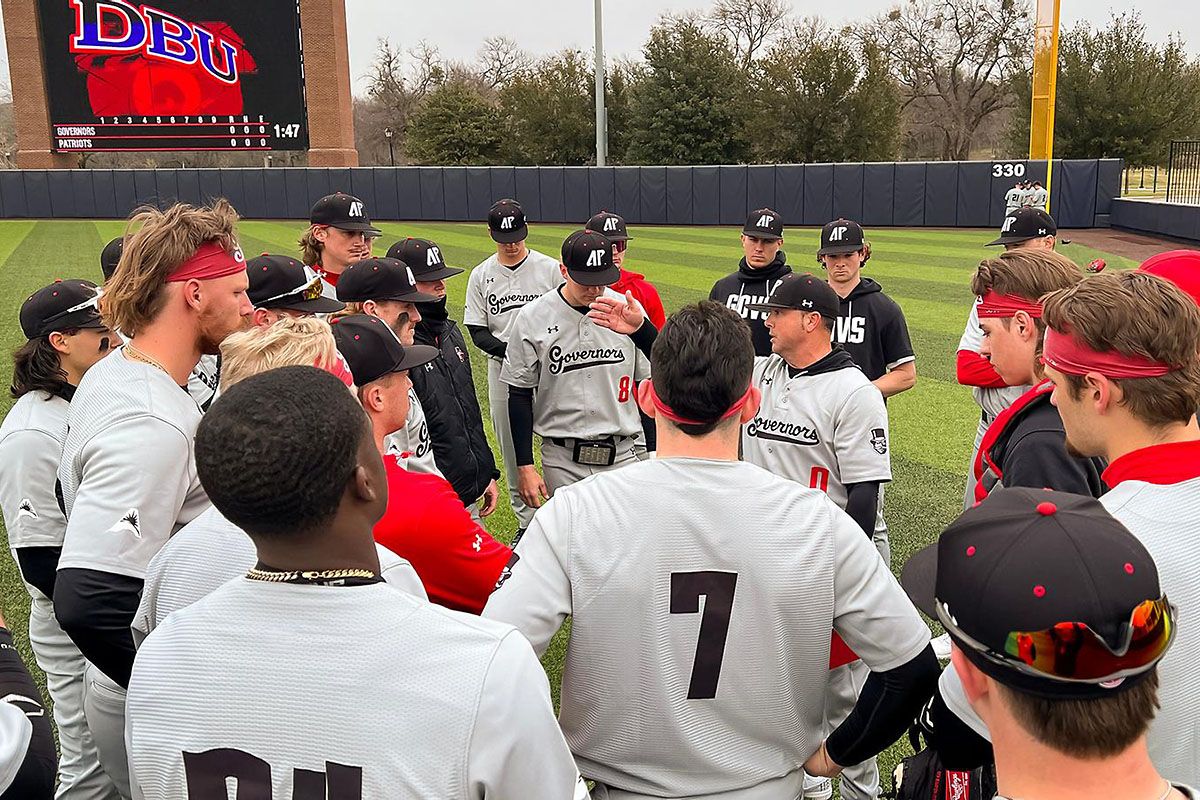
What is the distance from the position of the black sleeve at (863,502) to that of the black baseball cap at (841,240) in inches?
88.5

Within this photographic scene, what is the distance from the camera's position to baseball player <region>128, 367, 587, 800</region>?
1464 mm

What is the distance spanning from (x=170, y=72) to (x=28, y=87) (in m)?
5.06

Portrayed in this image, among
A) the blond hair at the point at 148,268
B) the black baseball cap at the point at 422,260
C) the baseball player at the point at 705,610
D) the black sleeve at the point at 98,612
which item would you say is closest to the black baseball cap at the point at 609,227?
the black baseball cap at the point at 422,260

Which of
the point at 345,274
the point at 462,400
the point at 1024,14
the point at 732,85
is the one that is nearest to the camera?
the point at 345,274

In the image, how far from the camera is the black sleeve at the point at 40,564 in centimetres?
334

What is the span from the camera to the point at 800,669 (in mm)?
2227

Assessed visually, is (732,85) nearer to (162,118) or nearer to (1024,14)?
(1024,14)

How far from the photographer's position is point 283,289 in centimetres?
407

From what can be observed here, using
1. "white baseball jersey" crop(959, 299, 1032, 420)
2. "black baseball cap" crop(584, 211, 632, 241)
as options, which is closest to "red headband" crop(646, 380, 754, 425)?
"white baseball jersey" crop(959, 299, 1032, 420)

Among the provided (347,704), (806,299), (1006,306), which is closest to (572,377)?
(806,299)

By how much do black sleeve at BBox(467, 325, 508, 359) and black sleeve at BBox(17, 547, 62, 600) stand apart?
3766 mm

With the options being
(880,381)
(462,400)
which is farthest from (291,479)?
(880,381)

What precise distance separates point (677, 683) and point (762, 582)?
296 mm

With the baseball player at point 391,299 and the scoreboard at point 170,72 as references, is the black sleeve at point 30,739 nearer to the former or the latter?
the baseball player at point 391,299
